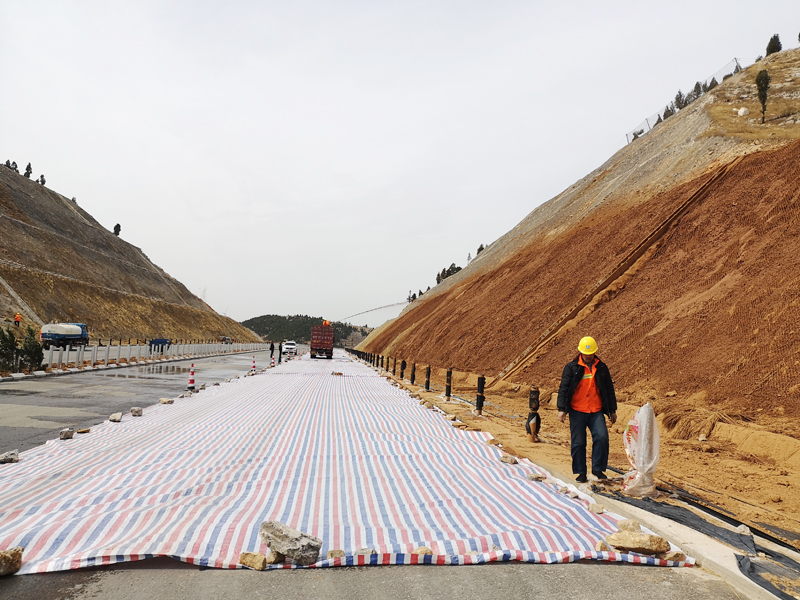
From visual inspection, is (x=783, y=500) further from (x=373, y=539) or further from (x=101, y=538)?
(x=101, y=538)

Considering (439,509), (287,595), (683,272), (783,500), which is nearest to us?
(287,595)

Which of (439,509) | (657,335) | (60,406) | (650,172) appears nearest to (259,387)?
(60,406)

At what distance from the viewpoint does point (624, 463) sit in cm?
812

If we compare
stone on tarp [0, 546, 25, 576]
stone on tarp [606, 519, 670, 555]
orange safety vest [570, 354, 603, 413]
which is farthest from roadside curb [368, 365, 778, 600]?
stone on tarp [0, 546, 25, 576]

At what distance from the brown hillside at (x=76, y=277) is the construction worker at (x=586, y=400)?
50.7 meters

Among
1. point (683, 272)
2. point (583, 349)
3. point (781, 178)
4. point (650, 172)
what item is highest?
point (650, 172)

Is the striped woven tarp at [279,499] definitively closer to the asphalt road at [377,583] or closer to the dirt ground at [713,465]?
the asphalt road at [377,583]

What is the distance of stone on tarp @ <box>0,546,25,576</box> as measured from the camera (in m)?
3.54

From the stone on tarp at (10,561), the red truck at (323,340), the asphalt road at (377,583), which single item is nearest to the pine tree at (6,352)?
the stone on tarp at (10,561)

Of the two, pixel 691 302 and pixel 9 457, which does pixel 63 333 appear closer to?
pixel 9 457

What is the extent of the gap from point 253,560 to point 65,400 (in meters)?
11.9

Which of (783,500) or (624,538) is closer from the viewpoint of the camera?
(624,538)

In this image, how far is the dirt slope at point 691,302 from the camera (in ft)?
29.7

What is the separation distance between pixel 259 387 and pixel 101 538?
1415 centimetres
